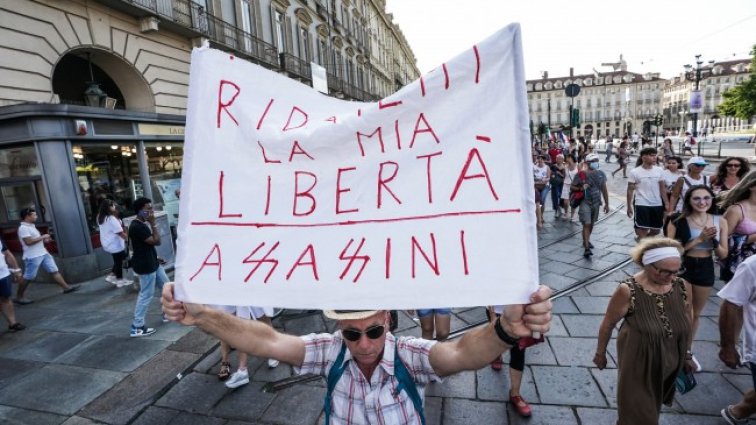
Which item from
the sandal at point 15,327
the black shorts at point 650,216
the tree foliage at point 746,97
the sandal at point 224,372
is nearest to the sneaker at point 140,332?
the sandal at point 224,372

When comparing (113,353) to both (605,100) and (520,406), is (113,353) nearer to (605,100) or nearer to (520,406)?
(520,406)

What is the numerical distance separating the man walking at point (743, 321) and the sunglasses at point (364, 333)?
242 centimetres

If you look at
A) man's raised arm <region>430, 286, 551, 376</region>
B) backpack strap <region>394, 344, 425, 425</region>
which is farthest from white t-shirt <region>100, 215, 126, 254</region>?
man's raised arm <region>430, 286, 551, 376</region>

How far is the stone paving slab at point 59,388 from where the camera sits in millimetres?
3294

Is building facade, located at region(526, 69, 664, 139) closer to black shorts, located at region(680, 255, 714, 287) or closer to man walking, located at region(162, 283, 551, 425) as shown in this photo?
black shorts, located at region(680, 255, 714, 287)

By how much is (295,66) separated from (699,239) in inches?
632

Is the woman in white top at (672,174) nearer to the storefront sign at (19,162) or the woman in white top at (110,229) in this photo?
the woman in white top at (110,229)

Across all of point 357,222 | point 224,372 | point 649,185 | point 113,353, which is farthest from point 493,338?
point 649,185

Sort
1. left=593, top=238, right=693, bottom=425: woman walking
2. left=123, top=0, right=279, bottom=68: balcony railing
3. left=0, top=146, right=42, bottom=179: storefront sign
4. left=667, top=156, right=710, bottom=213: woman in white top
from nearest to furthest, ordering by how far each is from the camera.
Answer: left=593, top=238, right=693, bottom=425: woman walking
left=667, top=156, right=710, bottom=213: woman in white top
left=0, top=146, right=42, bottom=179: storefront sign
left=123, top=0, right=279, bottom=68: balcony railing

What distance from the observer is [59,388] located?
139 inches

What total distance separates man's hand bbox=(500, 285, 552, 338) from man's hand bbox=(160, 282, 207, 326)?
3.81 feet

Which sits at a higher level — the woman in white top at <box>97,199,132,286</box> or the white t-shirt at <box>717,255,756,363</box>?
the woman in white top at <box>97,199,132,286</box>

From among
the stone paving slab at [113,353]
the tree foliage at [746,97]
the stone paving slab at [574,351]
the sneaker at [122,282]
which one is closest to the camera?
the stone paving slab at [574,351]

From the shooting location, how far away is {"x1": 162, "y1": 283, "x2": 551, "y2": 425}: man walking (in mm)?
1429
